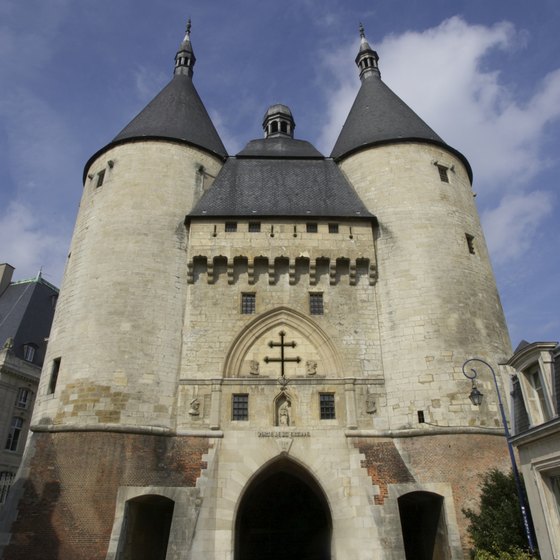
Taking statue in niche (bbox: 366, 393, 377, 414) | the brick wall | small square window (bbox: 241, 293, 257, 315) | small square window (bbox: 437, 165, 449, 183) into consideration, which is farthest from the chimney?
small square window (bbox: 437, 165, 449, 183)

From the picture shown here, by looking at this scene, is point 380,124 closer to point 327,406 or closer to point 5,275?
point 327,406

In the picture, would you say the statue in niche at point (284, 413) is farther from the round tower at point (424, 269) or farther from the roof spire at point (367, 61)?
the roof spire at point (367, 61)

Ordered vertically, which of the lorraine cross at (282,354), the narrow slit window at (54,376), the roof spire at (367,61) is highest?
the roof spire at (367,61)

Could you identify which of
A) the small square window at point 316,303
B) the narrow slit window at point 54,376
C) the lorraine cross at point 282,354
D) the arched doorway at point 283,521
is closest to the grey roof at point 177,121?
the small square window at point 316,303

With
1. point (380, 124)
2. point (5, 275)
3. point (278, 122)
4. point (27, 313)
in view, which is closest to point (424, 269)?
point (380, 124)

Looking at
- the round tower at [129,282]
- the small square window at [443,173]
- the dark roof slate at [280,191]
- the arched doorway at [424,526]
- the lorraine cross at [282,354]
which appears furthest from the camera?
the small square window at [443,173]

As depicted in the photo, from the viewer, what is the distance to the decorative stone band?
17.6m

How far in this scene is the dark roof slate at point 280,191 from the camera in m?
18.8

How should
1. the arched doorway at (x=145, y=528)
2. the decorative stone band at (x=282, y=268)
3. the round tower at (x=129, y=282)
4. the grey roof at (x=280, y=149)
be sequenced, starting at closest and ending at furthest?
1. the arched doorway at (x=145, y=528)
2. the round tower at (x=129, y=282)
3. the decorative stone band at (x=282, y=268)
4. the grey roof at (x=280, y=149)

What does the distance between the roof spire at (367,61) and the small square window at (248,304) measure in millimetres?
14851

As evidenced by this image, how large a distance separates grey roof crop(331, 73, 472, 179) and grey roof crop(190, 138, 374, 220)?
4.62 feet

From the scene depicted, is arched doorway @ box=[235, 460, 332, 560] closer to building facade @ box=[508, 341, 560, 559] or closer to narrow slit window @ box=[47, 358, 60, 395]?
narrow slit window @ box=[47, 358, 60, 395]

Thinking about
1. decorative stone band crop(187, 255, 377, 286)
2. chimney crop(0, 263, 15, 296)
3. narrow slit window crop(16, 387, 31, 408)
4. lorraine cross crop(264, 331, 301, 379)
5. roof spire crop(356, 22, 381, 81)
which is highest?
roof spire crop(356, 22, 381, 81)

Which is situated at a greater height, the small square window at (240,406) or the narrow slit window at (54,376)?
the narrow slit window at (54,376)
